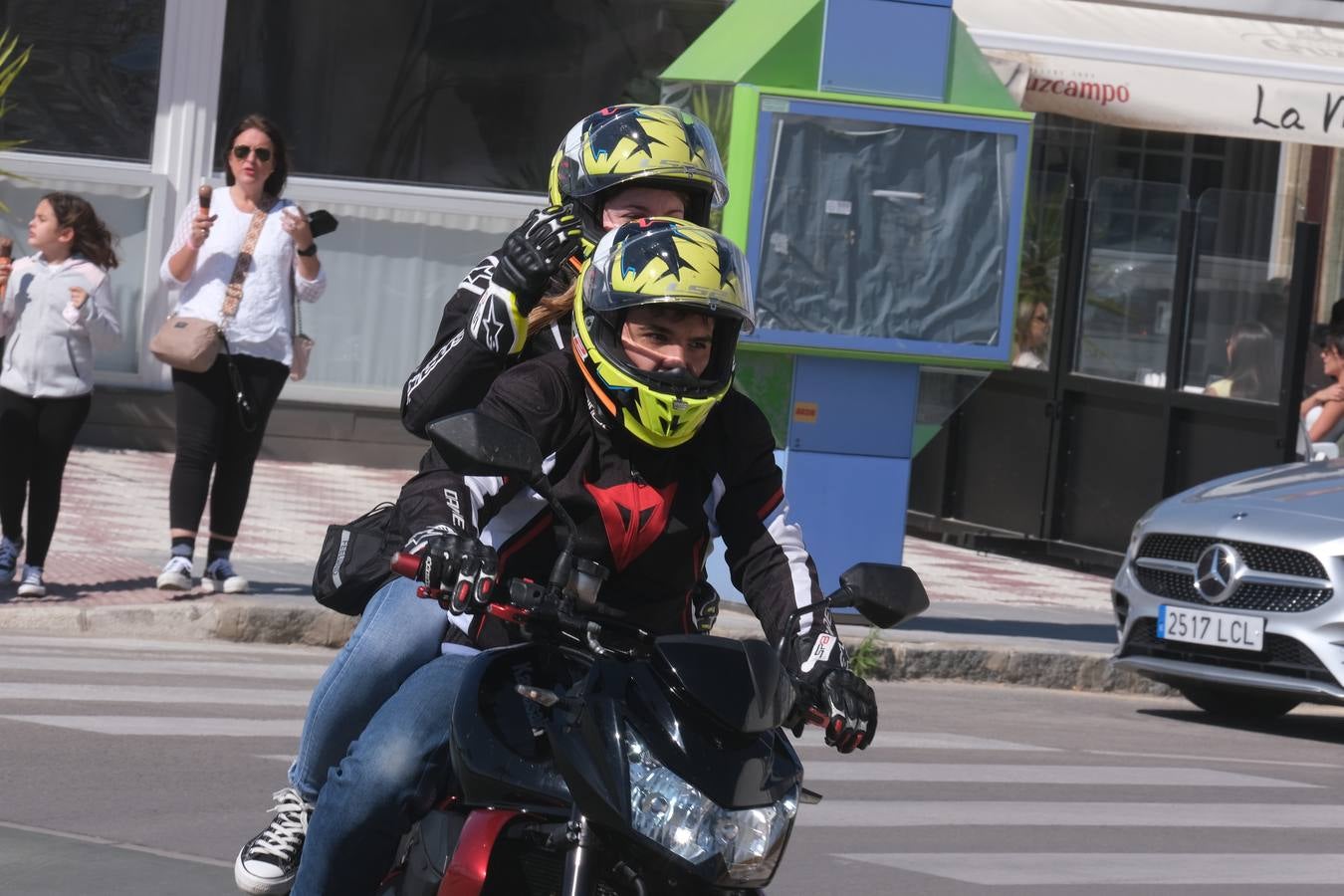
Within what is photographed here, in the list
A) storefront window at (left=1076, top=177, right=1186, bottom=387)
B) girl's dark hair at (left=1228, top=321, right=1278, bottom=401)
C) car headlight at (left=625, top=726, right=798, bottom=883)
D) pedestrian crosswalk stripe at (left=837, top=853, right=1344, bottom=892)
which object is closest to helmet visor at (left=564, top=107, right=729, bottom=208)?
car headlight at (left=625, top=726, right=798, bottom=883)

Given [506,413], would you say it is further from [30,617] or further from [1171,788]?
[30,617]

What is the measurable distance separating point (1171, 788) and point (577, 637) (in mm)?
5167

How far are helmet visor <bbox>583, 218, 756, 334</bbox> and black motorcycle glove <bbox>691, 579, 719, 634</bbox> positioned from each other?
0.50m

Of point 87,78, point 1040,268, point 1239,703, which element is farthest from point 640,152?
point 87,78

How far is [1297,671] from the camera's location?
383 inches

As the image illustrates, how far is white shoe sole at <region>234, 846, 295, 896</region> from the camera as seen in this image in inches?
170

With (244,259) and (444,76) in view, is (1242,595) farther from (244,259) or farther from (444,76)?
(444,76)

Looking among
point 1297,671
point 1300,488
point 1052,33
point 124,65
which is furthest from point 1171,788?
point 124,65

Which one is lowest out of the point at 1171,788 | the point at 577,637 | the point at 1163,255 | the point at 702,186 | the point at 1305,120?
the point at 1171,788

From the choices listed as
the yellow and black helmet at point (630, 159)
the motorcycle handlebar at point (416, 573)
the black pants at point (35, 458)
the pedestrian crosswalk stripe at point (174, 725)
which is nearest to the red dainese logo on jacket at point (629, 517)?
the motorcycle handlebar at point (416, 573)

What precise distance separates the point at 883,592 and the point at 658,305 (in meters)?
0.57

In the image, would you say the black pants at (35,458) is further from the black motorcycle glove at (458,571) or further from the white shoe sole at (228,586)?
the black motorcycle glove at (458,571)

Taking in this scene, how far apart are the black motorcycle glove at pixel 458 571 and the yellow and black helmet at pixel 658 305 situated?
0.40 metres

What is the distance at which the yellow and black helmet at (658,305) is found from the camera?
354 cm
